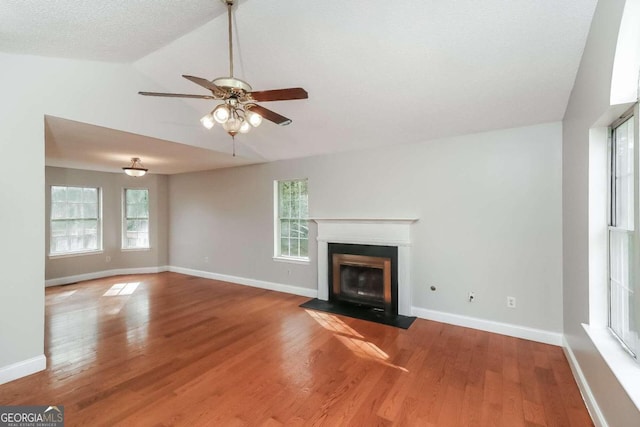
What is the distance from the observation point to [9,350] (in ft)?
7.99

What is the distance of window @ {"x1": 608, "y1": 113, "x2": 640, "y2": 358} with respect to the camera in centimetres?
176

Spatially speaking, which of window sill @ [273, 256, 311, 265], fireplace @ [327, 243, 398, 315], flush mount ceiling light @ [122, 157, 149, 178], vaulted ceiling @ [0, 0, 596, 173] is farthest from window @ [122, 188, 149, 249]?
fireplace @ [327, 243, 398, 315]

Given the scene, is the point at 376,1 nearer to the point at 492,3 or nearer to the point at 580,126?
the point at 492,3

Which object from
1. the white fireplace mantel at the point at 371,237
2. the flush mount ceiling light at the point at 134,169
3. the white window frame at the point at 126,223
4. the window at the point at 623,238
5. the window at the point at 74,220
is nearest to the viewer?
the window at the point at 623,238

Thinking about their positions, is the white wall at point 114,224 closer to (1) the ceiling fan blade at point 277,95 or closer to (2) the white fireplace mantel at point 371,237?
(2) the white fireplace mantel at point 371,237

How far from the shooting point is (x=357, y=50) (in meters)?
2.57

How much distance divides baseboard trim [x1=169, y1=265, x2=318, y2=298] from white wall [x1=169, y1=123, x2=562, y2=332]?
97 mm

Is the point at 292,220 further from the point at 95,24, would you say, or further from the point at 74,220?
the point at 74,220

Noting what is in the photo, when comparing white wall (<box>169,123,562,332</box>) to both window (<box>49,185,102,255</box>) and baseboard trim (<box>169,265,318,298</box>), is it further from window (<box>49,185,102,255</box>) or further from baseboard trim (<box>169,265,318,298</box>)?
window (<box>49,185,102,255</box>)

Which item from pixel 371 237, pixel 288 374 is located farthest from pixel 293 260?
pixel 288 374

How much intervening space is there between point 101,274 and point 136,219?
4.60 feet

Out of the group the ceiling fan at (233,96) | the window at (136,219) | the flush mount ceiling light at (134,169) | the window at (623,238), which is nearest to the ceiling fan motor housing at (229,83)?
the ceiling fan at (233,96)

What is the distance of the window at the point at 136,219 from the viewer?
682 cm

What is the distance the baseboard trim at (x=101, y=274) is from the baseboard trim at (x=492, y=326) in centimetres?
607
